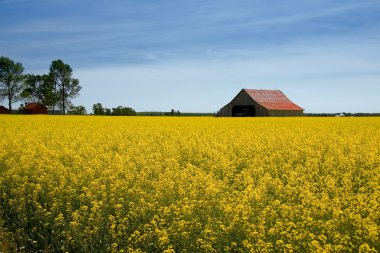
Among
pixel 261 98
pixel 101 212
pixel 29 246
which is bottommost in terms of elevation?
pixel 29 246

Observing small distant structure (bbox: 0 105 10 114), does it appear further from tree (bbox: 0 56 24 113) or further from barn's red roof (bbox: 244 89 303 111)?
barn's red roof (bbox: 244 89 303 111)

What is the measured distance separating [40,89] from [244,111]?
45724 mm

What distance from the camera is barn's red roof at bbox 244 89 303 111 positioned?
5938cm

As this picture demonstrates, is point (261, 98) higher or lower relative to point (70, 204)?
higher

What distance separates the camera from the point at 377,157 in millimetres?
12117

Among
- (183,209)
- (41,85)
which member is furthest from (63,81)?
(183,209)

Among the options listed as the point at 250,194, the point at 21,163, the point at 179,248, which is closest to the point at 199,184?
the point at 250,194

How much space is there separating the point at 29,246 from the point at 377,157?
30.2 ft

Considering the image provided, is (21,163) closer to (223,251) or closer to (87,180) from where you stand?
(87,180)

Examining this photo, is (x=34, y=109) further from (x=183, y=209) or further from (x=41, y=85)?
(x=183, y=209)

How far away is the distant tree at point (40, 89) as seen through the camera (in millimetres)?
82688

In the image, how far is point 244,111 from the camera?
58781 mm

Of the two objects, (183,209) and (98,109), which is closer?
(183,209)

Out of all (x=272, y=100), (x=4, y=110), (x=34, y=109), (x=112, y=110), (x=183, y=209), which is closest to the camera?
(x=183, y=209)
